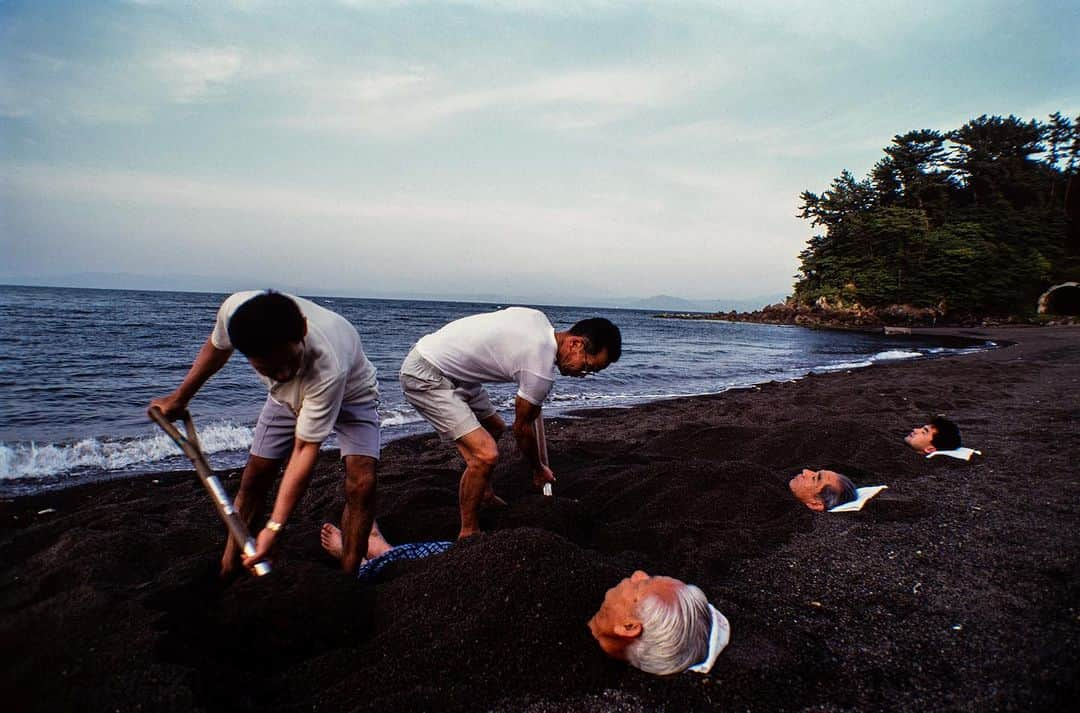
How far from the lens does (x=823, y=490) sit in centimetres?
406

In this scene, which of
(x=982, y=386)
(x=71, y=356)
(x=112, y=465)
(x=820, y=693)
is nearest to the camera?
(x=820, y=693)

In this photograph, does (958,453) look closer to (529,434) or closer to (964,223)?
(529,434)

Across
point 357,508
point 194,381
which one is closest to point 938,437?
point 357,508

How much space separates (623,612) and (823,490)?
260cm

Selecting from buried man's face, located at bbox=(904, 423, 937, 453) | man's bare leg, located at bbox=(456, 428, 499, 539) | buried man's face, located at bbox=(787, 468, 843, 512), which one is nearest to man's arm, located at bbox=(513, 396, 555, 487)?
man's bare leg, located at bbox=(456, 428, 499, 539)

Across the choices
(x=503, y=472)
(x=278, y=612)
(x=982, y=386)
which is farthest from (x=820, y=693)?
(x=982, y=386)

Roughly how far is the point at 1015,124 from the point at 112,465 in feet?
174

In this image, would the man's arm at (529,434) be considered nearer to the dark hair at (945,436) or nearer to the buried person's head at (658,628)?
the buried person's head at (658,628)

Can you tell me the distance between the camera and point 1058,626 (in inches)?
96.6

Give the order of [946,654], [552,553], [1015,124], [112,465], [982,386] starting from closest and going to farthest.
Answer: [946,654] < [552,553] < [112,465] < [982,386] < [1015,124]

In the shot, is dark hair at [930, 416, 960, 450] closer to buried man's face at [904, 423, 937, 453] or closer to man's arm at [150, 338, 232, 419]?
buried man's face at [904, 423, 937, 453]

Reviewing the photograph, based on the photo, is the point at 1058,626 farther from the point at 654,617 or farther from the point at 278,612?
the point at 278,612

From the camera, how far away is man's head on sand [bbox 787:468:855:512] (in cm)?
403

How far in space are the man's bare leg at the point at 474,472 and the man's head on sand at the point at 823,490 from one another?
237 cm
